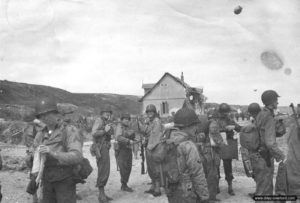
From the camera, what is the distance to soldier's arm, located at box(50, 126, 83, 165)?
4141 mm

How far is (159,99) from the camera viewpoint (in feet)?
167

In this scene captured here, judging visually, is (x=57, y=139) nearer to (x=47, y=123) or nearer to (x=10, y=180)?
(x=47, y=123)

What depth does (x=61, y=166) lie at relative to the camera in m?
4.38

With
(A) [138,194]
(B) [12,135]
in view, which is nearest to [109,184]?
(A) [138,194]

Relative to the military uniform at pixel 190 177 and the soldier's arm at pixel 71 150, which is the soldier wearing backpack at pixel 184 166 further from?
the soldier's arm at pixel 71 150

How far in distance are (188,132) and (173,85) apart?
46.3 metres

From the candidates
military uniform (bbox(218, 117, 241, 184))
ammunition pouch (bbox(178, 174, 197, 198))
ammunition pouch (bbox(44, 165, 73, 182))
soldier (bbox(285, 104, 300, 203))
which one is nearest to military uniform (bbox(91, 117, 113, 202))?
military uniform (bbox(218, 117, 241, 184))

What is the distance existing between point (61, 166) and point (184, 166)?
1614 millimetres

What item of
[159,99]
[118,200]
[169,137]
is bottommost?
[118,200]

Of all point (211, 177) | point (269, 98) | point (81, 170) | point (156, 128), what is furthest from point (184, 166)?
point (156, 128)

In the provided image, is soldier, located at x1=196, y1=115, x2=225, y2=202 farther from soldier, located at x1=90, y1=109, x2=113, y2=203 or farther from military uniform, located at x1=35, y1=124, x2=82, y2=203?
military uniform, located at x1=35, y1=124, x2=82, y2=203

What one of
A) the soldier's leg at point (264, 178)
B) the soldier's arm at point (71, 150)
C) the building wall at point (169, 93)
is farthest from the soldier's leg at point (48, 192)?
the building wall at point (169, 93)

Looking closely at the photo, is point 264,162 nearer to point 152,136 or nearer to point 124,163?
point 152,136

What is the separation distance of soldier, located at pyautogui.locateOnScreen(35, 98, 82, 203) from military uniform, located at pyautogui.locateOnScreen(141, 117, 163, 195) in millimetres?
3889
